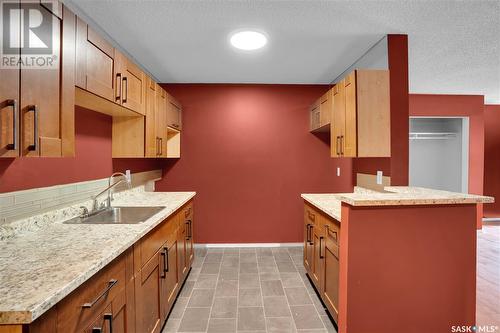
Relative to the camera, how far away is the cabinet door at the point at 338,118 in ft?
8.46

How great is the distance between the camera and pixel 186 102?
152 inches

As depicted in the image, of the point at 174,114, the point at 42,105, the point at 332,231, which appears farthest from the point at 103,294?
the point at 174,114

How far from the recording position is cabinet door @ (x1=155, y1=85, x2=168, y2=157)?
280cm

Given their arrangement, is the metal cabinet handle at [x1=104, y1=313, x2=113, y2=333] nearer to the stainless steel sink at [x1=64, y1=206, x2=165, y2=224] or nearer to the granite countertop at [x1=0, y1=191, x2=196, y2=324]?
the granite countertop at [x1=0, y1=191, x2=196, y2=324]

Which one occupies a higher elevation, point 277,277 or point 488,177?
point 488,177

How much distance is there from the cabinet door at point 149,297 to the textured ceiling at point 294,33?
1972 millimetres

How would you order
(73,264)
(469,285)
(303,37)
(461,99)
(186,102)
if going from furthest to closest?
(461,99), (186,102), (303,37), (469,285), (73,264)

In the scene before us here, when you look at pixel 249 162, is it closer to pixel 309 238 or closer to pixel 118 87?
pixel 309 238

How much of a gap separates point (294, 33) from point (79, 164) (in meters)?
2.26

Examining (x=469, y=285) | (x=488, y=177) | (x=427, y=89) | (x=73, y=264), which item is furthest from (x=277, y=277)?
(x=488, y=177)

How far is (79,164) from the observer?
6.95 feet

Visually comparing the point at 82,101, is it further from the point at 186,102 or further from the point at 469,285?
the point at 469,285

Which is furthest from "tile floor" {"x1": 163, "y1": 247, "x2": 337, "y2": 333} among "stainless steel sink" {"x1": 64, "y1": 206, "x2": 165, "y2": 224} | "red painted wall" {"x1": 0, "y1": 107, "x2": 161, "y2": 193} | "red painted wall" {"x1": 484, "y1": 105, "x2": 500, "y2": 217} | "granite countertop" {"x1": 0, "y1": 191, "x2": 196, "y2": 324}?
"red painted wall" {"x1": 484, "y1": 105, "x2": 500, "y2": 217}

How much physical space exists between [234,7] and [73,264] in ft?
6.62
